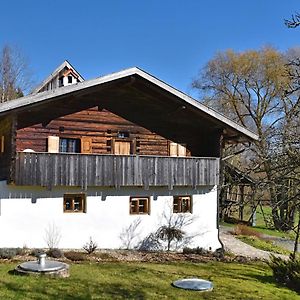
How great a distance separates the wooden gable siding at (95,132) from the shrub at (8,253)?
4.18m

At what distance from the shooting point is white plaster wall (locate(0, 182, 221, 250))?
60.3 ft

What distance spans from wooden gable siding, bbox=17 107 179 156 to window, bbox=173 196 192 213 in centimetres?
224

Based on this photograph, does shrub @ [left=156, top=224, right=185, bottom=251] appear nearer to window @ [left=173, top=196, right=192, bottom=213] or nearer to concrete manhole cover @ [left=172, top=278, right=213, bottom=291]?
window @ [left=173, top=196, right=192, bottom=213]

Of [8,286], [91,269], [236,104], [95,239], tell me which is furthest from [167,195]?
[236,104]

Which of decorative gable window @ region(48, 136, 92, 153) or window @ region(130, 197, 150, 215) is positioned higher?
decorative gable window @ region(48, 136, 92, 153)

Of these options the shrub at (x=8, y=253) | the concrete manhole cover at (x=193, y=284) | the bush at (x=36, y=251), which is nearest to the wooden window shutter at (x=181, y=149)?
the bush at (x=36, y=251)

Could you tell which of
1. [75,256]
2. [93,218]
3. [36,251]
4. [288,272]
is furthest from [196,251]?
[36,251]

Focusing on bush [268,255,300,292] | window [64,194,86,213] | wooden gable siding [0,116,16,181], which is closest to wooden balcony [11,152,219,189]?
wooden gable siding [0,116,16,181]

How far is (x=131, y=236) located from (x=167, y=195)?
2.46 metres

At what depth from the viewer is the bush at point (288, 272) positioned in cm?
1422

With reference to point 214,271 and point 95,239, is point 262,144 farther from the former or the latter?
point 95,239

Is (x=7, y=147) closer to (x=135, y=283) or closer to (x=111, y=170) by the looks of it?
(x=111, y=170)

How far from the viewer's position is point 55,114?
65.8 feet

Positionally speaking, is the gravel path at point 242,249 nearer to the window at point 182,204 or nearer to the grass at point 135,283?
the window at point 182,204
